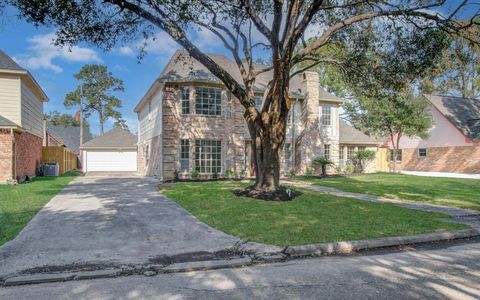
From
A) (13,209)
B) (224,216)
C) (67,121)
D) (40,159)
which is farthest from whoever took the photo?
(67,121)

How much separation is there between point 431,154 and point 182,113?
921 inches

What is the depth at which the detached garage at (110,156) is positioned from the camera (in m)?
32.2

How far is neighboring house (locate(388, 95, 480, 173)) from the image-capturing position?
88.1ft

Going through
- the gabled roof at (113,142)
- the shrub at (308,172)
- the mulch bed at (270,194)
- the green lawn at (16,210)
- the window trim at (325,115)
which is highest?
the window trim at (325,115)

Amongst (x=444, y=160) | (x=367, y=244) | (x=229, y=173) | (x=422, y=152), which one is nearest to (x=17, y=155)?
(x=229, y=173)

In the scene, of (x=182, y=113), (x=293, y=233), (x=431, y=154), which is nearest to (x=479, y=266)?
(x=293, y=233)

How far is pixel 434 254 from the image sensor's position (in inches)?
225

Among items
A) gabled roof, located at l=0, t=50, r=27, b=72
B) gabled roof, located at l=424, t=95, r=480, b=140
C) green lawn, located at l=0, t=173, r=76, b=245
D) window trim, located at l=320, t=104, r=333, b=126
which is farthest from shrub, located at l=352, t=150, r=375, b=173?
gabled roof, located at l=0, t=50, r=27, b=72

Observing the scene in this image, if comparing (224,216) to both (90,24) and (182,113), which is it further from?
(182,113)

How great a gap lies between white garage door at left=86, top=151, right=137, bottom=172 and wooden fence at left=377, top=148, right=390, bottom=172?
2275 cm

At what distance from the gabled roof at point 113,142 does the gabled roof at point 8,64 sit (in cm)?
1410

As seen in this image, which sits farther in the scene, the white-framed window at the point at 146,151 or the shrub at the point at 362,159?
the shrub at the point at 362,159

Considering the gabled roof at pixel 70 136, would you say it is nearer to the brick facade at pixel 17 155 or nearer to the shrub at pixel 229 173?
the brick facade at pixel 17 155

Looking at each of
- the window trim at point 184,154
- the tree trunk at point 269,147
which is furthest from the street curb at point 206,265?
the window trim at point 184,154
